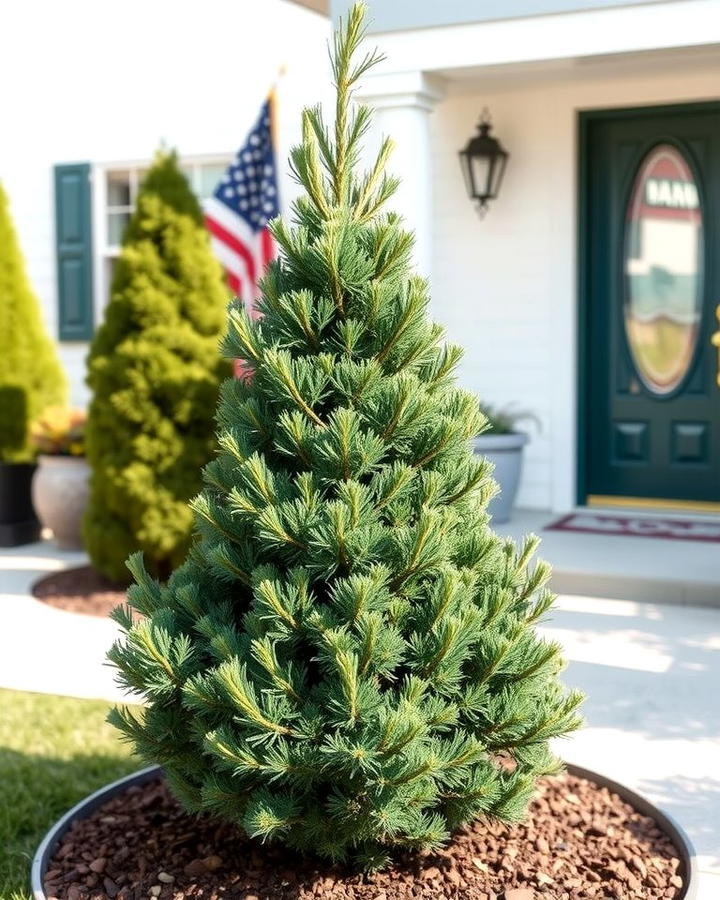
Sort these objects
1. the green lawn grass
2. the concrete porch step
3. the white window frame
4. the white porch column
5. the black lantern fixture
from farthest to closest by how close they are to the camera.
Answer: the white window frame < the black lantern fixture < the white porch column < the concrete porch step < the green lawn grass

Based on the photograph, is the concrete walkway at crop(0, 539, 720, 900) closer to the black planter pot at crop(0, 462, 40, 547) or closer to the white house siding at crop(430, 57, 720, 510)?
the black planter pot at crop(0, 462, 40, 547)

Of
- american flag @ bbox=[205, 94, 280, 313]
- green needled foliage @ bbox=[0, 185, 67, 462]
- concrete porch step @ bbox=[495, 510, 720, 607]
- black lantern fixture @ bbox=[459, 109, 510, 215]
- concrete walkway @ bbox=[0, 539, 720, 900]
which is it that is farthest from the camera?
green needled foliage @ bbox=[0, 185, 67, 462]

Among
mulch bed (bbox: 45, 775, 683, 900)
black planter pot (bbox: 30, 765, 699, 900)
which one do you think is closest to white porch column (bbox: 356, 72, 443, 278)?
black planter pot (bbox: 30, 765, 699, 900)

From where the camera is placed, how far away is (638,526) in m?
7.64

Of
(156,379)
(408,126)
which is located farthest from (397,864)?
(408,126)

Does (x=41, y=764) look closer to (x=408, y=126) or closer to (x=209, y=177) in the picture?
(x=408, y=126)

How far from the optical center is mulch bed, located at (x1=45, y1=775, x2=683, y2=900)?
284 centimetres

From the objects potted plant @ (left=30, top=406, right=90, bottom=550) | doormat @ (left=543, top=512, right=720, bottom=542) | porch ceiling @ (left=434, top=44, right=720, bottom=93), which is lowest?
doormat @ (left=543, top=512, right=720, bottom=542)

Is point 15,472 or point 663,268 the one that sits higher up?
point 663,268

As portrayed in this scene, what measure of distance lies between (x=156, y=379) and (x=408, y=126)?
2.01 metres

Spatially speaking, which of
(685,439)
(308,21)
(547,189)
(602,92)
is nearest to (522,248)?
(547,189)

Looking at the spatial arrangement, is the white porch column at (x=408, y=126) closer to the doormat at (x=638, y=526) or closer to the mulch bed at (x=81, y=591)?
the doormat at (x=638, y=526)

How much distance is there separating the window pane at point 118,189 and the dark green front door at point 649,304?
12.6 ft

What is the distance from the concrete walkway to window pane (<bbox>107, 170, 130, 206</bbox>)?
3.71 meters
